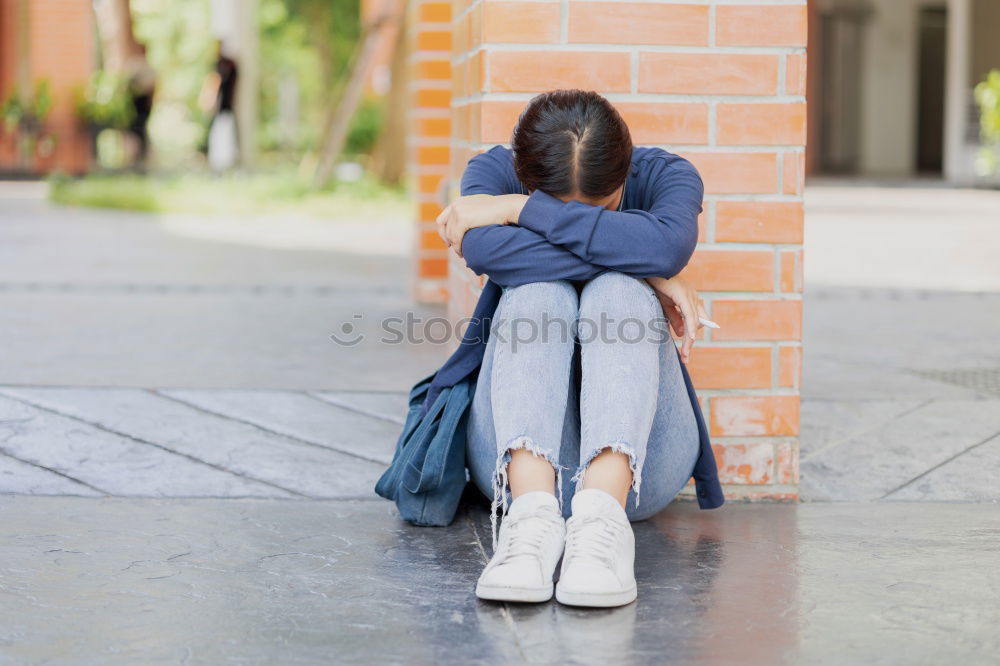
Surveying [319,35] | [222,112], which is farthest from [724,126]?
[319,35]

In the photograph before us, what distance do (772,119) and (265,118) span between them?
119 feet

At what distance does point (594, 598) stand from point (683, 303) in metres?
Result: 0.59

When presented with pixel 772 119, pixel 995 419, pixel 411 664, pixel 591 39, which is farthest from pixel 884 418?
pixel 411 664

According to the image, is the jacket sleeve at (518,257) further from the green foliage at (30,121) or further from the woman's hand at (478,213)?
the green foliage at (30,121)

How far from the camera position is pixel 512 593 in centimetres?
229

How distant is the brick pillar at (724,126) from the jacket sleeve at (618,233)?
40 cm

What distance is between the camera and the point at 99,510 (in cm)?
293

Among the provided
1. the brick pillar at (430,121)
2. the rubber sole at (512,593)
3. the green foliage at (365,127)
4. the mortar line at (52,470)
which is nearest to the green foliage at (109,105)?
the green foliage at (365,127)

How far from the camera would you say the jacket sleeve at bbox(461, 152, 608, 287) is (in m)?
2.54

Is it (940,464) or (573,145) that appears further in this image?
(940,464)

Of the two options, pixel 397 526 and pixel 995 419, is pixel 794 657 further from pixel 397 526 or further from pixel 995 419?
pixel 995 419

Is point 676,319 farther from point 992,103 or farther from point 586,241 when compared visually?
point 992,103

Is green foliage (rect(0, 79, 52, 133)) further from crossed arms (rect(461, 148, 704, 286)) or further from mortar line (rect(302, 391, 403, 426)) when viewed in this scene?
crossed arms (rect(461, 148, 704, 286))

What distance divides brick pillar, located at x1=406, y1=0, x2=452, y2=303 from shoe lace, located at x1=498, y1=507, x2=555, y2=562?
3.22m
